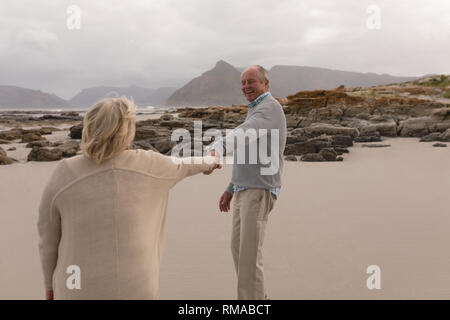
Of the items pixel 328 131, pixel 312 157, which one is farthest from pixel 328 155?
pixel 328 131

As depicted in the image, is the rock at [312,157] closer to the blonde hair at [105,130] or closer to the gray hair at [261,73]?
the gray hair at [261,73]

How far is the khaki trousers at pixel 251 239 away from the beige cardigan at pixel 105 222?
921mm

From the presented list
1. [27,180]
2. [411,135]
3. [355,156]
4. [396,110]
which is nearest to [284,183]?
[355,156]

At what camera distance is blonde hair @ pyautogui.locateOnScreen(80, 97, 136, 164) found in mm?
1390

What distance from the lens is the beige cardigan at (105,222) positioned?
4.63ft

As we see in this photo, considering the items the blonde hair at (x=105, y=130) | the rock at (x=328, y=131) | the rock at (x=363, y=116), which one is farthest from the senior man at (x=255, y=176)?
the rock at (x=363, y=116)

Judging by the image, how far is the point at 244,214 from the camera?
8.09 feet

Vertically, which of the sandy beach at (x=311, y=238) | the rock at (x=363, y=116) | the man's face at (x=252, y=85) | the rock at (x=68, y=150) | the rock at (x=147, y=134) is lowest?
the sandy beach at (x=311, y=238)

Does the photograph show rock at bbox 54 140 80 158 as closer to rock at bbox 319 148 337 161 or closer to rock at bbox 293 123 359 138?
rock at bbox 319 148 337 161

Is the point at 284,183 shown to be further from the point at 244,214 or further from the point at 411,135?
the point at 411,135

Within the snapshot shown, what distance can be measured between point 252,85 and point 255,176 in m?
0.67

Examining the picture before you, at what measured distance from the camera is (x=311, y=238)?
4.21m

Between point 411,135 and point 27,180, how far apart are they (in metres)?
13.6

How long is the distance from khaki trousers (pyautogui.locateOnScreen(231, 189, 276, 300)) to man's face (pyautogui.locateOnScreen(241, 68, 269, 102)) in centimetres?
71
